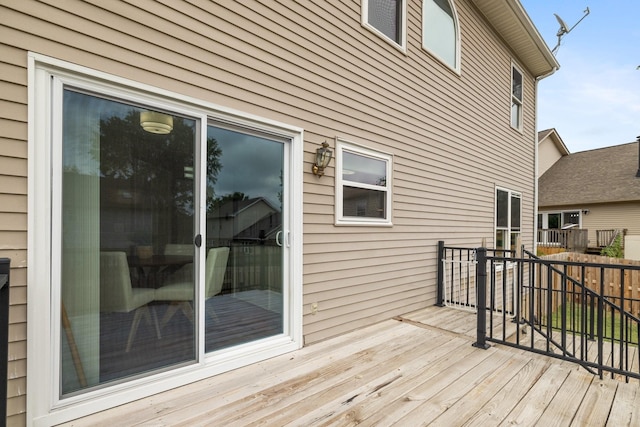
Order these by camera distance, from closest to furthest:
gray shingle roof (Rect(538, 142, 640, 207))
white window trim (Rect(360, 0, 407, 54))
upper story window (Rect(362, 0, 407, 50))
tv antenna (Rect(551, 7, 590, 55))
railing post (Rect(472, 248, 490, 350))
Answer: railing post (Rect(472, 248, 490, 350)), white window trim (Rect(360, 0, 407, 54)), upper story window (Rect(362, 0, 407, 50)), tv antenna (Rect(551, 7, 590, 55)), gray shingle roof (Rect(538, 142, 640, 207))

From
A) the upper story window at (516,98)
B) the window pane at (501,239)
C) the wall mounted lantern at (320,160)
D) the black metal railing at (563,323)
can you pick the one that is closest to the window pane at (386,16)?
the wall mounted lantern at (320,160)

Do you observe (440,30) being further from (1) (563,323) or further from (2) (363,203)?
(1) (563,323)

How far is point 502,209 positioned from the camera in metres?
7.09

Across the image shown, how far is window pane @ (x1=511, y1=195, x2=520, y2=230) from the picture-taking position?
295 inches

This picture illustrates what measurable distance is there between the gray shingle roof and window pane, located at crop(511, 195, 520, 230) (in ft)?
34.6

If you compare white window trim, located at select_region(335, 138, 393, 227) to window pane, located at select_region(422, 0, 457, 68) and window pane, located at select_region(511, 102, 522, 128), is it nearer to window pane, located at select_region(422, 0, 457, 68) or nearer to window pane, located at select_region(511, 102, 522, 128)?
window pane, located at select_region(422, 0, 457, 68)

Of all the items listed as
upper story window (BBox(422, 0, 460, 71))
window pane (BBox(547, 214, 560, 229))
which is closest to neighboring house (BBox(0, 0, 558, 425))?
upper story window (BBox(422, 0, 460, 71))

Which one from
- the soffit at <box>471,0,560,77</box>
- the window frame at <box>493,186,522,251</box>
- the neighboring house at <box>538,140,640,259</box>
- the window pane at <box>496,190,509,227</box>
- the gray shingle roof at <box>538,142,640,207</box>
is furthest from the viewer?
the gray shingle roof at <box>538,142,640,207</box>

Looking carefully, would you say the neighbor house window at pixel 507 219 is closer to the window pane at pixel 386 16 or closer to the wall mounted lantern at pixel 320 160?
the window pane at pixel 386 16

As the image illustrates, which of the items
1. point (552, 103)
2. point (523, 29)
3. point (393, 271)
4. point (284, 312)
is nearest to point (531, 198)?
point (523, 29)

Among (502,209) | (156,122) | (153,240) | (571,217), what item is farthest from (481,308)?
(571,217)

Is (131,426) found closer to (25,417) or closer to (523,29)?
(25,417)

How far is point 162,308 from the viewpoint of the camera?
2.29m

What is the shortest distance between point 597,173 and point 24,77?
21439 millimetres
